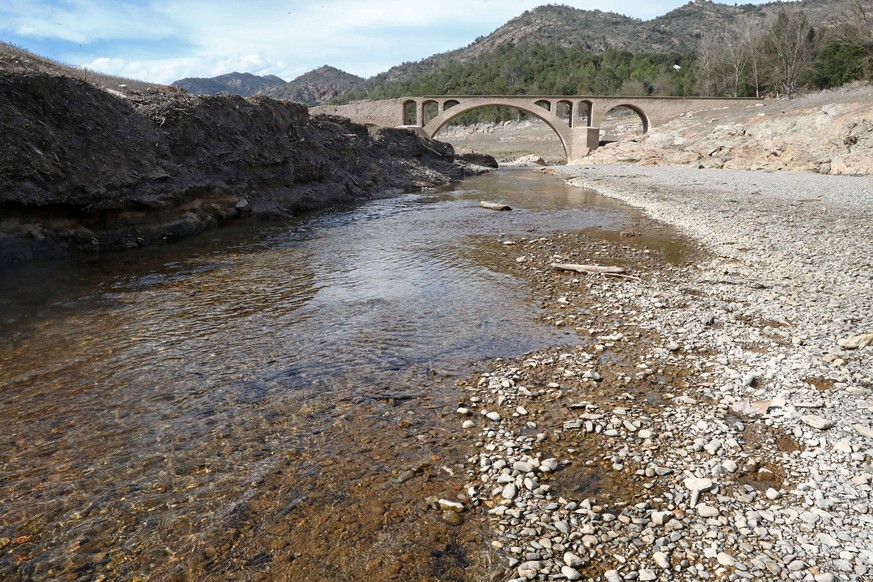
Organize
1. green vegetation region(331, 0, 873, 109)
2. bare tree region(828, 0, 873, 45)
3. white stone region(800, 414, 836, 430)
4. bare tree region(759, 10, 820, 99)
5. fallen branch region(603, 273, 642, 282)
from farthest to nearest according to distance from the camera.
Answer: bare tree region(759, 10, 820, 99) → green vegetation region(331, 0, 873, 109) → bare tree region(828, 0, 873, 45) → fallen branch region(603, 273, 642, 282) → white stone region(800, 414, 836, 430)

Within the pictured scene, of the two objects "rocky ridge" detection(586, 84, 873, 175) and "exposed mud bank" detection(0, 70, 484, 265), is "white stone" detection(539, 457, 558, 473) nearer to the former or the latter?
"exposed mud bank" detection(0, 70, 484, 265)

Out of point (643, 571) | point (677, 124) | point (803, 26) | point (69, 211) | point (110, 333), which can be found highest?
point (803, 26)

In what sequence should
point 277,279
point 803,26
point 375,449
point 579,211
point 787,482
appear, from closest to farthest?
point 787,482 < point 375,449 < point 277,279 < point 579,211 < point 803,26

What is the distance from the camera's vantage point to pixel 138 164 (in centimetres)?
1517

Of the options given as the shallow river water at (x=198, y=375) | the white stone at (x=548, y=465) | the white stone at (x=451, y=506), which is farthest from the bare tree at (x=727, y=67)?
the white stone at (x=451, y=506)

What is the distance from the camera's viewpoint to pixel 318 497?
426cm

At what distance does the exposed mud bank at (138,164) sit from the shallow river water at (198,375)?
147 cm

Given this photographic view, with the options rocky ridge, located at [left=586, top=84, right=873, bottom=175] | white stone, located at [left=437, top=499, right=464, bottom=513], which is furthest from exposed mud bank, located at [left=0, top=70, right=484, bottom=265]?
rocky ridge, located at [left=586, top=84, right=873, bottom=175]

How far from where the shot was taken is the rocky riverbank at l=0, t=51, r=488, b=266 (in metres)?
12.2

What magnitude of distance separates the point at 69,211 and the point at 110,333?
757 centimetres

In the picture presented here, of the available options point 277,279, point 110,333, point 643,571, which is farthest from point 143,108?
point 643,571

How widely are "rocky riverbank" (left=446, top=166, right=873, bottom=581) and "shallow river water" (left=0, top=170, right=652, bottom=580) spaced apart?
0.98 metres

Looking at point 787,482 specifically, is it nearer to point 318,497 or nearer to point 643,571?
point 643,571

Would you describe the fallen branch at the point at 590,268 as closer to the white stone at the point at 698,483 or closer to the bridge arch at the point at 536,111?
the white stone at the point at 698,483
